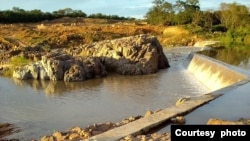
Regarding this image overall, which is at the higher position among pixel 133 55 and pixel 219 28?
pixel 219 28

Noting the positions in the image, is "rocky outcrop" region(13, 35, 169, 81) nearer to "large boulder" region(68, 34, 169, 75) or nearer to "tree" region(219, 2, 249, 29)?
"large boulder" region(68, 34, 169, 75)

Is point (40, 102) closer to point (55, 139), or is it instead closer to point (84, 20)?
point (55, 139)

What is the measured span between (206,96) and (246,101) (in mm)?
1264

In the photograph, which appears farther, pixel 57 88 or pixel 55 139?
pixel 57 88

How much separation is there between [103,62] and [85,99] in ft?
29.0

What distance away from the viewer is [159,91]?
18.5 metres

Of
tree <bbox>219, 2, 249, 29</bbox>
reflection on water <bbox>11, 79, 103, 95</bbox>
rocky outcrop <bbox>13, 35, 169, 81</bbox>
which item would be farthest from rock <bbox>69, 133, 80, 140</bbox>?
tree <bbox>219, 2, 249, 29</bbox>

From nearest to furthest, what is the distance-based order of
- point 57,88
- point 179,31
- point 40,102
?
point 40,102
point 57,88
point 179,31

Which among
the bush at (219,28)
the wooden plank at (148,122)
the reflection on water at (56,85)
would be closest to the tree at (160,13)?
the bush at (219,28)

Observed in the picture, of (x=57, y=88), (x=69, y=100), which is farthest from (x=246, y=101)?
(x=57, y=88)

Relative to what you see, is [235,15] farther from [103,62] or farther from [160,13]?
[103,62]

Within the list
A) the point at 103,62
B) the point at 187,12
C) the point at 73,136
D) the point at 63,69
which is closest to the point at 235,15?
the point at 187,12

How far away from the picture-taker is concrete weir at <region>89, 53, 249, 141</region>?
367 inches

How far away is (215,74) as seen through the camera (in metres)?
20.0
